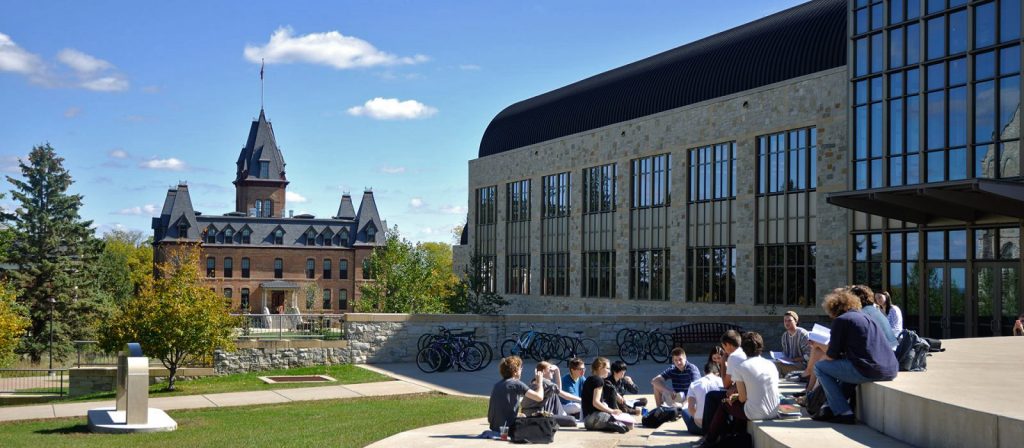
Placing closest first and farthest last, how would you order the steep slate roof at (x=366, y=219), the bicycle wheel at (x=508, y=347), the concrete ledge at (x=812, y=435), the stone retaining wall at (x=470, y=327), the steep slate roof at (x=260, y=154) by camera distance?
the concrete ledge at (x=812, y=435) → the stone retaining wall at (x=470, y=327) → the bicycle wheel at (x=508, y=347) → the steep slate roof at (x=366, y=219) → the steep slate roof at (x=260, y=154)

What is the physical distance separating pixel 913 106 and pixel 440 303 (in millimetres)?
28797

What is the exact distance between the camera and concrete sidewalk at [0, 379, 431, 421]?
21.0m

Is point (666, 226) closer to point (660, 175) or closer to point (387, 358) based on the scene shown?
point (660, 175)

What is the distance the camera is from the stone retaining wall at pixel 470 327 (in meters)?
28.6

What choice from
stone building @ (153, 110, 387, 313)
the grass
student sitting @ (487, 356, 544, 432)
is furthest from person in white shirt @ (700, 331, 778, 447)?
stone building @ (153, 110, 387, 313)

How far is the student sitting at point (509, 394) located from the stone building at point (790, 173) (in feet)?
48.2

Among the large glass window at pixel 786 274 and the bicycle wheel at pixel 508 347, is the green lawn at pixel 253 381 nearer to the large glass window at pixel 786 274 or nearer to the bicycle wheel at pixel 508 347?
the bicycle wheel at pixel 508 347

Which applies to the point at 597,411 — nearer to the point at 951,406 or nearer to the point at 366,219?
the point at 951,406

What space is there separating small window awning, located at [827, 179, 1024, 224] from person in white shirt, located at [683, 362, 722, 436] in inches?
520

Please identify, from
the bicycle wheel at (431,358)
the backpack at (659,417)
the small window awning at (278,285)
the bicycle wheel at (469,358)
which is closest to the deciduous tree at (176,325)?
the bicycle wheel at (431,358)

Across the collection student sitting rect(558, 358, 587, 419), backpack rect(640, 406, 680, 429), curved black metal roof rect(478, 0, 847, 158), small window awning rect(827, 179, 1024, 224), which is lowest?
backpack rect(640, 406, 680, 429)

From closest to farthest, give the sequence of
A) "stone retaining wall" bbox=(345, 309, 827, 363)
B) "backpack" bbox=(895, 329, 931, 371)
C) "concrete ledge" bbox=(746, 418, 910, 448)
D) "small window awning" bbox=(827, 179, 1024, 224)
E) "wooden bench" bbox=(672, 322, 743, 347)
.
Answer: "concrete ledge" bbox=(746, 418, 910, 448)
"backpack" bbox=(895, 329, 931, 371)
"small window awning" bbox=(827, 179, 1024, 224)
"stone retaining wall" bbox=(345, 309, 827, 363)
"wooden bench" bbox=(672, 322, 743, 347)

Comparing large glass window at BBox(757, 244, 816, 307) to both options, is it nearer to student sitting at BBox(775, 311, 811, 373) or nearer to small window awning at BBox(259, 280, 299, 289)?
student sitting at BBox(775, 311, 811, 373)

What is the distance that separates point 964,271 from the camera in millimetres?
28078
